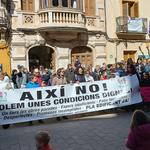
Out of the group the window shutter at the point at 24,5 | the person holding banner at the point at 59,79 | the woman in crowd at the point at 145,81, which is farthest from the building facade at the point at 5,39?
the woman in crowd at the point at 145,81

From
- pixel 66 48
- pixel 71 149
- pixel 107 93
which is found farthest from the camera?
pixel 66 48

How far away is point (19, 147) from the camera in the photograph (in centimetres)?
957

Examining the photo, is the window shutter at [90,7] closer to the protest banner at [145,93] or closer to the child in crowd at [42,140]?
the protest banner at [145,93]

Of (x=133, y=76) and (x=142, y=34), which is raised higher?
(x=142, y=34)

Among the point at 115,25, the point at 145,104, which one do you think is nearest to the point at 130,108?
the point at 145,104

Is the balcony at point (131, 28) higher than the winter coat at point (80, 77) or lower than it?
higher

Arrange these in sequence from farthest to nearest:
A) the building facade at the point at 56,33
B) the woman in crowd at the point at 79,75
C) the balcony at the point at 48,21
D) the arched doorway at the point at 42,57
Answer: the arched doorway at the point at 42,57 → the balcony at the point at 48,21 → the building facade at the point at 56,33 → the woman in crowd at the point at 79,75

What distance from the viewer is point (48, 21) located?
881 inches

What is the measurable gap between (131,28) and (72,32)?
446 cm

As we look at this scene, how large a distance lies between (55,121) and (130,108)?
3.08m

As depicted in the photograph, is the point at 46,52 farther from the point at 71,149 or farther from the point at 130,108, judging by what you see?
the point at 71,149

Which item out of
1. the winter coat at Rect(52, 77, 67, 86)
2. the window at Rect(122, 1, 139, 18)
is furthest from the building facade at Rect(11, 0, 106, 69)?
the winter coat at Rect(52, 77, 67, 86)

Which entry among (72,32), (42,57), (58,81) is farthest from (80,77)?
(42,57)

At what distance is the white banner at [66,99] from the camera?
12.3 meters
